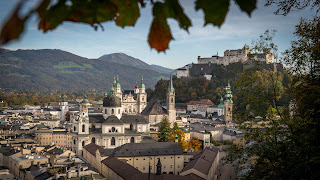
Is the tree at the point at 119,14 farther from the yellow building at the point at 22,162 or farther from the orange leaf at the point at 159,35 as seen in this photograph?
the yellow building at the point at 22,162

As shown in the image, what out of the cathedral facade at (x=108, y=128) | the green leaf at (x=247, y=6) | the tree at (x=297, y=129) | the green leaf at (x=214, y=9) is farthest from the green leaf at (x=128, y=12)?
the cathedral facade at (x=108, y=128)

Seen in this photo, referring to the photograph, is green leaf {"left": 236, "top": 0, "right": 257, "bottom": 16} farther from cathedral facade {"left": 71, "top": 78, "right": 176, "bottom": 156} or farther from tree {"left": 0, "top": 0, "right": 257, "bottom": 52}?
cathedral facade {"left": 71, "top": 78, "right": 176, "bottom": 156}

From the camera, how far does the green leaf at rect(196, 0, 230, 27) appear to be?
1.00 m

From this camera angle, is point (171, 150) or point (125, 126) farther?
point (125, 126)

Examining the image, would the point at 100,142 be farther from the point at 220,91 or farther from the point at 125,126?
the point at 220,91

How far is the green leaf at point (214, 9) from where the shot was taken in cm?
100

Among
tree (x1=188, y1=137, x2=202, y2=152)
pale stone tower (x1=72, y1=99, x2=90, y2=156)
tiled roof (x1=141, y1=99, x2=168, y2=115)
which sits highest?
tiled roof (x1=141, y1=99, x2=168, y2=115)

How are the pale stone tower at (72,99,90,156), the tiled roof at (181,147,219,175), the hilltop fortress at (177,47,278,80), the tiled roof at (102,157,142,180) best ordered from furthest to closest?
the hilltop fortress at (177,47,278,80), the pale stone tower at (72,99,90,156), the tiled roof at (181,147,219,175), the tiled roof at (102,157,142,180)

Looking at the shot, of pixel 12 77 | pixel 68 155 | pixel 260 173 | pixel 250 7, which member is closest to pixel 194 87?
pixel 68 155

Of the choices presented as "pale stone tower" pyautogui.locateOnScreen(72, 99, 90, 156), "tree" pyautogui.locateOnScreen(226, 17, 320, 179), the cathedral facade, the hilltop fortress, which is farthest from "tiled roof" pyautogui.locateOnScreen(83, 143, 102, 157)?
the hilltop fortress

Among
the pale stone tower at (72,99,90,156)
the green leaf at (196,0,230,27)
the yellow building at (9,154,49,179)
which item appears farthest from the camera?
the pale stone tower at (72,99,90,156)

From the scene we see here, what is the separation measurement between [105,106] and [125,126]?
3.28 metres

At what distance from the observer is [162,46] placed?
117 cm

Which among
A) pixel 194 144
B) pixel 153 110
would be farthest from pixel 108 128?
pixel 153 110
